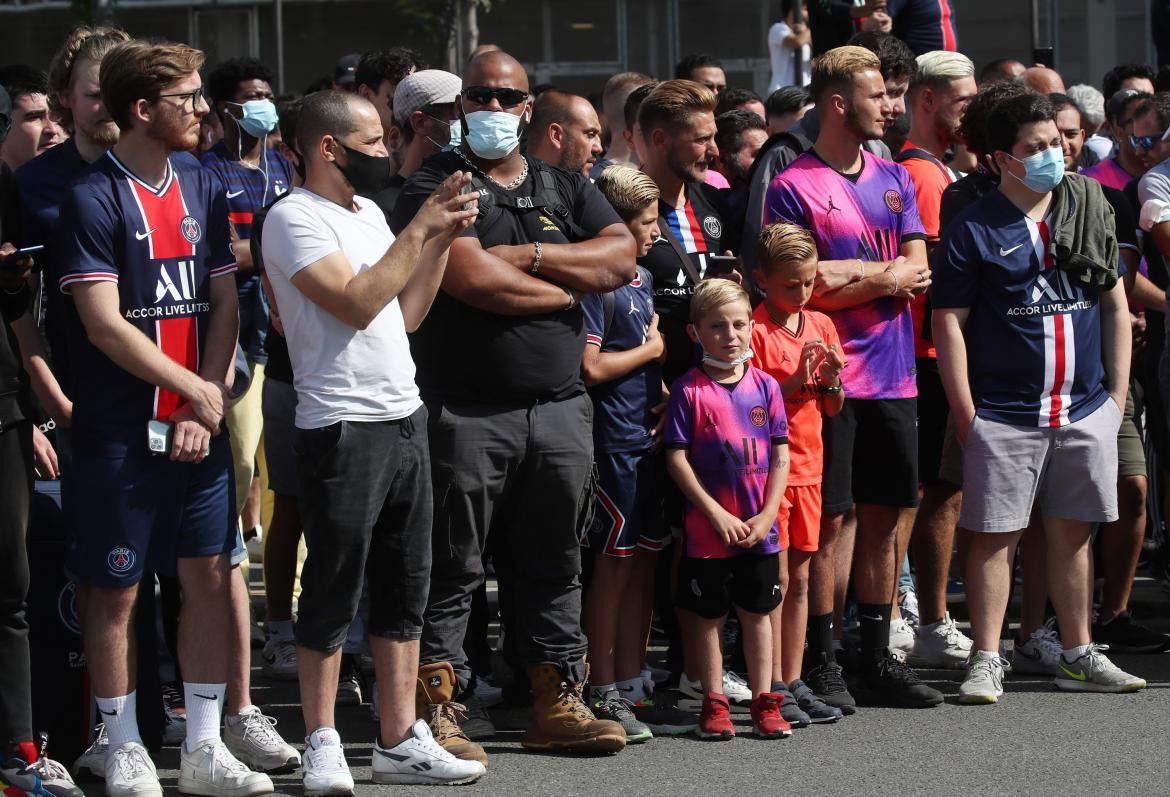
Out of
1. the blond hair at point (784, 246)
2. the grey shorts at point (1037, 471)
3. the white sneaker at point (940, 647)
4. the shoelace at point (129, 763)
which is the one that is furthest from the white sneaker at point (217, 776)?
the white sneaker at point (940, 647)

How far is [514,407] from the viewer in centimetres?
554

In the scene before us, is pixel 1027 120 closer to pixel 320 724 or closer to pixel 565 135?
pixel 565 135

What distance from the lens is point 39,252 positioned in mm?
5066

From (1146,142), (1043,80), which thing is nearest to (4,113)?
(1146,142)

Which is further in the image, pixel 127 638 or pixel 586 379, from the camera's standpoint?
pixel 586 379

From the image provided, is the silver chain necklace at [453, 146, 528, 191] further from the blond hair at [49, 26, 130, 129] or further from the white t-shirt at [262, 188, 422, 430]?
the blond hair at [49, 26, 130, 129]

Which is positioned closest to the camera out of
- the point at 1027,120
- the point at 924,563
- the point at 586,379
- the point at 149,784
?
the point at 149,784

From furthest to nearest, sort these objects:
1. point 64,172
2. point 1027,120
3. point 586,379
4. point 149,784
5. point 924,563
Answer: point 924,563 < point 1027,120 < point 586,379 < point 64,172 < point 149,784

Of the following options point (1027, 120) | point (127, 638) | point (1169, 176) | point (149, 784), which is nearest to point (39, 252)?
point (127, 638)

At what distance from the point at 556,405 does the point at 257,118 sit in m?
2.82

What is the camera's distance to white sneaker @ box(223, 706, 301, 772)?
536 centimetres

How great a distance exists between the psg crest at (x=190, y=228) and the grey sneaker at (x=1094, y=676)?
11.9 feet

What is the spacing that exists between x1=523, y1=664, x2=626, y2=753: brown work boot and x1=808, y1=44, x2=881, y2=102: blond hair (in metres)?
2.44

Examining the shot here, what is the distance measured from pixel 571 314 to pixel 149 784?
6.61 feet
